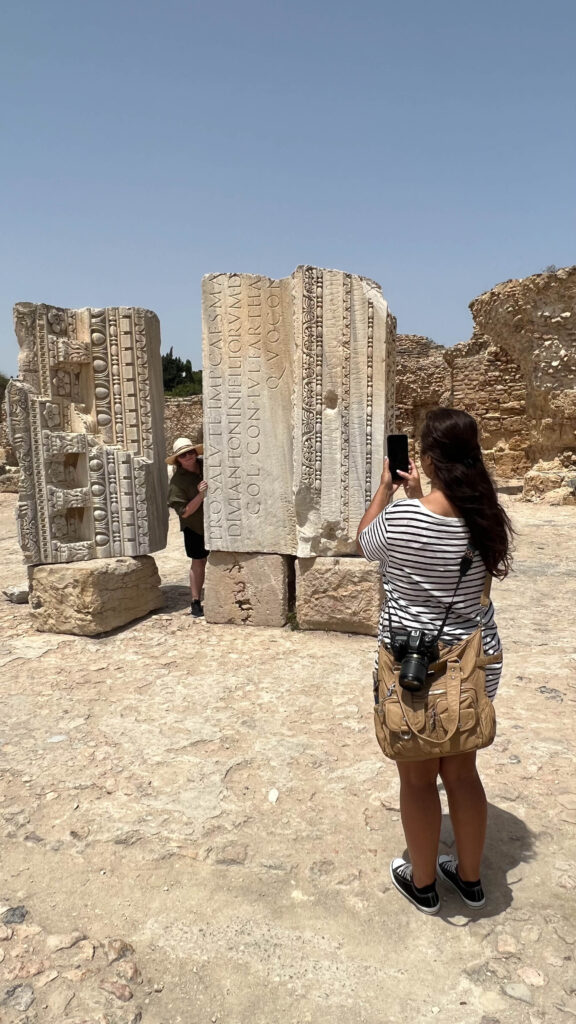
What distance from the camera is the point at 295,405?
4188 mm

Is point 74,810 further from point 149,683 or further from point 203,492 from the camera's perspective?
point 203,492

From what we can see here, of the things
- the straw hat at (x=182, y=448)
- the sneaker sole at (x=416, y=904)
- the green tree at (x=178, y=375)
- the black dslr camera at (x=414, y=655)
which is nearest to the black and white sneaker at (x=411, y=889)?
the sneaker sole at (x=416, y=904)

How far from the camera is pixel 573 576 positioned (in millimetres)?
5727

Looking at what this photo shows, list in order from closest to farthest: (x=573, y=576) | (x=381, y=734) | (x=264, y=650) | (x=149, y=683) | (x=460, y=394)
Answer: (x=381, y=734) → (x=149, y=683) → (x=264, y=650) → (x=573, y=576) → (x=460, y=394)

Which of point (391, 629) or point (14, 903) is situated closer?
point (391, 629)

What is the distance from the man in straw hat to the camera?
184 inches

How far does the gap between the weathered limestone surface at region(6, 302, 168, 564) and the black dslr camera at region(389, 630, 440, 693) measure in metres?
3.21

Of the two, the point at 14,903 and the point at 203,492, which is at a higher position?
the point at 203,492

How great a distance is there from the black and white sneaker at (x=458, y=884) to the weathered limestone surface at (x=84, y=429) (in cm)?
315

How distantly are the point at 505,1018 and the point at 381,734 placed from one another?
0.72 meters

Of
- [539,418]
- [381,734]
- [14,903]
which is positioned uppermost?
[539,418]

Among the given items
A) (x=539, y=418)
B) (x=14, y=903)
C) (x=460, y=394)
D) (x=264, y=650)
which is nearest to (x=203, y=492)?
(x=264, y=650)

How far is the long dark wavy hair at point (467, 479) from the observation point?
1652mm

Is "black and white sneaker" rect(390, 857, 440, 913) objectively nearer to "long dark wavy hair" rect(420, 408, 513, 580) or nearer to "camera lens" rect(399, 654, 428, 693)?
"camera lens" rect(399, 654, 428, 693)
